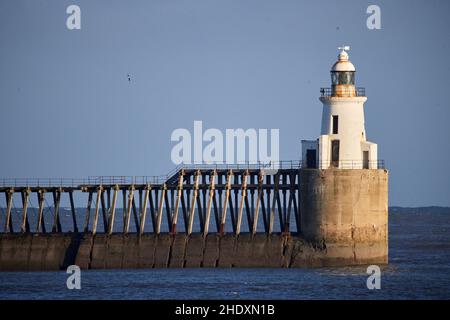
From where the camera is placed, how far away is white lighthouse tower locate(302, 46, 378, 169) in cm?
9044

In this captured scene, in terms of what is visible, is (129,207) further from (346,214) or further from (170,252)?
(346,214)

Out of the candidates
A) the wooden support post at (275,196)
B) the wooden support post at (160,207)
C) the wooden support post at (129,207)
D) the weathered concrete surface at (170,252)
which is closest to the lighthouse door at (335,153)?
the wooden support post at (275,196)

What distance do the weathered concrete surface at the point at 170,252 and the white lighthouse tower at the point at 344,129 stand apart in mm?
4498

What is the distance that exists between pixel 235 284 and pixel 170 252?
7.49 metres

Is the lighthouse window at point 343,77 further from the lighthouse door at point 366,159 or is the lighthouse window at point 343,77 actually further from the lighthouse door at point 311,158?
the lighthouse door at point 311,158

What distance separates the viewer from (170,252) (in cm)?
A: 8962

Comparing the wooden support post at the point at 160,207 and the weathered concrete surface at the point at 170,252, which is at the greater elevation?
the wooden support post at the point at 160,207

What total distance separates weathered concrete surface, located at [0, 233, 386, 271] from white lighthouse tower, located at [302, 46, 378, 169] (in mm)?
4498

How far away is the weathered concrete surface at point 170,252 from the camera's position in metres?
88.8

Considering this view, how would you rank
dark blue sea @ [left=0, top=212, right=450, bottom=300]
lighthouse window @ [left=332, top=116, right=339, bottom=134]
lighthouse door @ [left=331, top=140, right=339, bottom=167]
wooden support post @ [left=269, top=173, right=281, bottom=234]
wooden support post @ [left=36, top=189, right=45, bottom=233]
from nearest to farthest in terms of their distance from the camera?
dark blue sea @ [left=0, top=212, right=450, bottom=300]
lighthouse door @ [left=331, top=140, right=339, bottom=167]
lighthouse window @ [left=332, top=116, right=339, bottom=134]
wooden support post @ [left=269, top=173, right=281, bottom=234]
wooden support post @ [left=36, top=189, right=45, bottom=233]

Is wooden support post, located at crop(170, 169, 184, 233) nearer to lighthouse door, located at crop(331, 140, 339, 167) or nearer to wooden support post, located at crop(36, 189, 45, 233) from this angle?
wooden support post, located at crop(36, 189, 45, 233)

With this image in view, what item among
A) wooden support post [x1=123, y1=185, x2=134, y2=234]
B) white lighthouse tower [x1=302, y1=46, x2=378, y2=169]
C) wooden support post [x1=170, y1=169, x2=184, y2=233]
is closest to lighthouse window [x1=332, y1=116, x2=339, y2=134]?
white lighthouse tower [x1=302, y1=46, x2=378, y2=169]

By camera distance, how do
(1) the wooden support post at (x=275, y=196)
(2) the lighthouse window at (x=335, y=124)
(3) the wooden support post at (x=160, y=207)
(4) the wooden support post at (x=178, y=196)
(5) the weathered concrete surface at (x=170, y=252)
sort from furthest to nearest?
1. (3) the wooden support post at (x=160, y=207)
2. (4) the wooden support post at (x=178, y=196)
3. (1) the wooden support post at (x=275, y=196)
4. (2) the lighthouse window at (x=335, y=124)
5. (5) the weathered concrete surface at (x=170, y=252)
